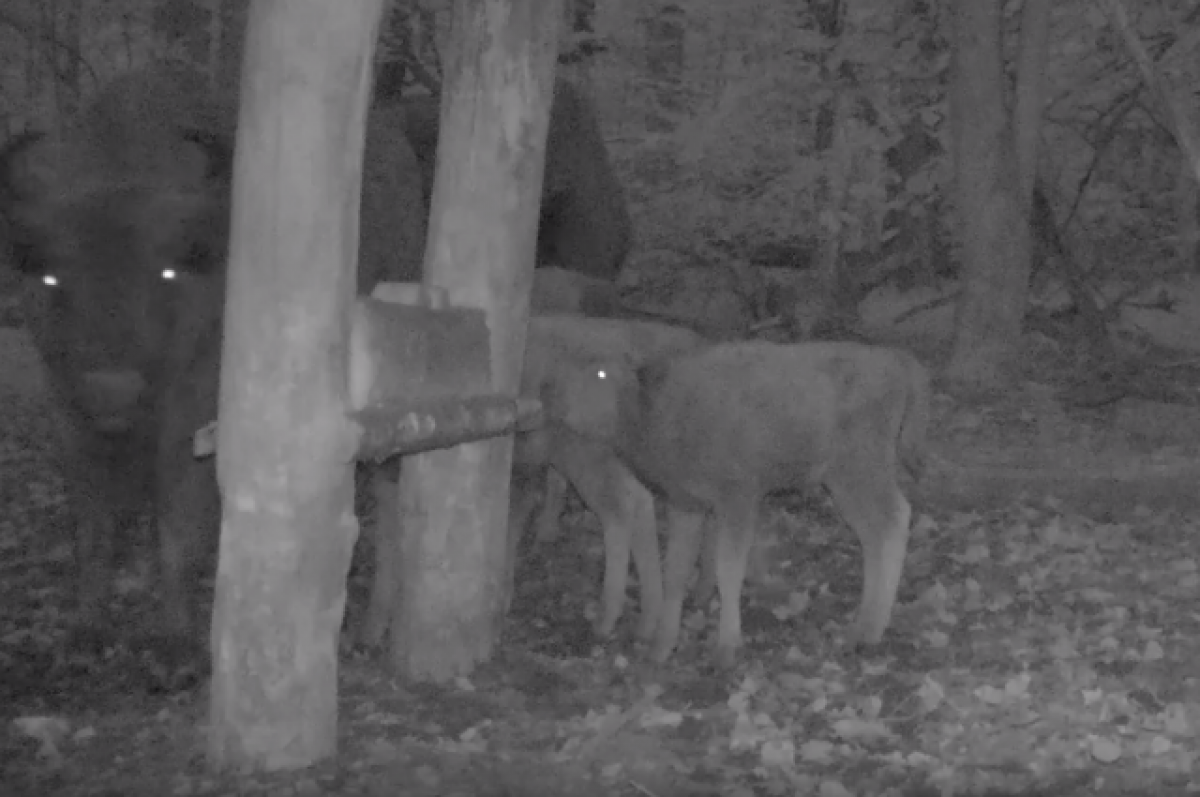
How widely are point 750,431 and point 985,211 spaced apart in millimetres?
5878

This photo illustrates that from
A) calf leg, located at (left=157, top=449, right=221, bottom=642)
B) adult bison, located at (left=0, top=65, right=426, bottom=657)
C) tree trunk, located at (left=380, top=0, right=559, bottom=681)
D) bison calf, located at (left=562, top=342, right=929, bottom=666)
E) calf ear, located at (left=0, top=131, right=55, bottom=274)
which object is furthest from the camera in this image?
calf ear, located at (left=0, top=131, right=55, bottom=274)

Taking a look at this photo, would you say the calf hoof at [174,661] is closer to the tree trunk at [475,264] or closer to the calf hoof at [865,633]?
the tree trunk at [475,264]

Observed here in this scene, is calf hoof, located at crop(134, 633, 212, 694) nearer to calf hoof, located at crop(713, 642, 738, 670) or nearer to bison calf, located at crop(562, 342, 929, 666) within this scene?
bison calf, located at crop(562, 342, 929, 666)

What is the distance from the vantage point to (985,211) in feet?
38.3

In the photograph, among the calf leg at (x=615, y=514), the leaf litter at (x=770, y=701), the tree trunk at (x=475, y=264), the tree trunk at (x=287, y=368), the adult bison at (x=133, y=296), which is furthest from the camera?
the calf leg at (x=615, y=514)

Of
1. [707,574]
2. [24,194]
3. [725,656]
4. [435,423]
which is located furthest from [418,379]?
[24,194]

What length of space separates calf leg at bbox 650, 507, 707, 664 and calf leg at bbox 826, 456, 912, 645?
704 mm

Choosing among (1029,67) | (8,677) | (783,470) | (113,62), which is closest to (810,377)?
(783,470)

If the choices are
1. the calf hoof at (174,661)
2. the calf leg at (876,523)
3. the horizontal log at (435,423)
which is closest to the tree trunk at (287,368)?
the horizontal log at (435,423)

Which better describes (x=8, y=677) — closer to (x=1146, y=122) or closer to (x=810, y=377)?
(x=810, y=377)

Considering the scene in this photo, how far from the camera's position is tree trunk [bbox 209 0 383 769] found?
14.2 ft

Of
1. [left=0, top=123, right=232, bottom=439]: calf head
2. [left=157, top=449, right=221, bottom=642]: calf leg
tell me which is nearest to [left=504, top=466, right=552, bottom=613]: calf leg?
[left=157, top=449, right=221, bottom=642]: calf leg

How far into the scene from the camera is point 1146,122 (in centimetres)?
1739

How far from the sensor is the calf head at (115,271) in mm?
6402
